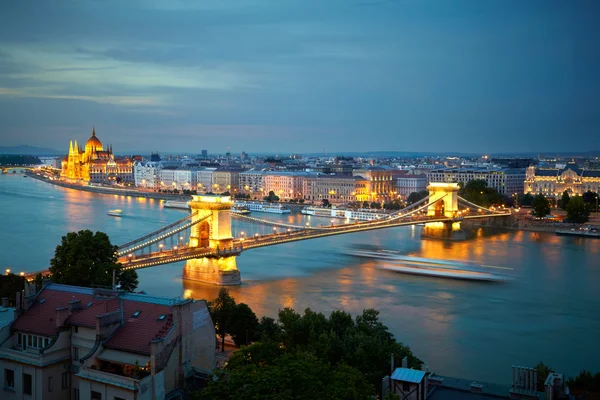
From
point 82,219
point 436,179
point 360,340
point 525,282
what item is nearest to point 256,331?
point 360,340

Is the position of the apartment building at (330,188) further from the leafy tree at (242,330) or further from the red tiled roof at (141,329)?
the red tiled roof at (141,329)

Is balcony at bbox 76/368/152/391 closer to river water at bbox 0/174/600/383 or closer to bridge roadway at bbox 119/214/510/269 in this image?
river water at bbox 0/174/600/383

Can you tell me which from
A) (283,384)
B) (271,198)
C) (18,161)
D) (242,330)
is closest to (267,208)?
(271,198)

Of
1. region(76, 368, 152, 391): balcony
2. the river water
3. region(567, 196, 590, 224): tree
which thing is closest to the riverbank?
the river water

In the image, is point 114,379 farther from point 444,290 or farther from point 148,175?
point 148,175

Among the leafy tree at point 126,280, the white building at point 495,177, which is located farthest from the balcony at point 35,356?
the white building at point 495,177

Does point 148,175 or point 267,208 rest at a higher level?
point 148,175
